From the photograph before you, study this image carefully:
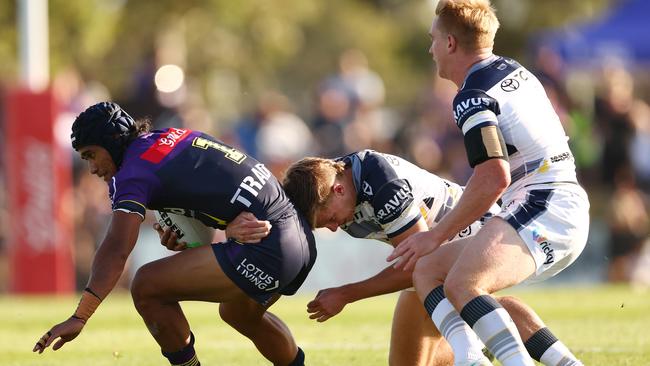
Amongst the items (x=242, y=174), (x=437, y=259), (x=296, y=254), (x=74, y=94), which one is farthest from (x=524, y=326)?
(x=74, y=94)

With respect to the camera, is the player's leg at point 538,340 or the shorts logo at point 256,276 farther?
the shorts logo at point 256,276

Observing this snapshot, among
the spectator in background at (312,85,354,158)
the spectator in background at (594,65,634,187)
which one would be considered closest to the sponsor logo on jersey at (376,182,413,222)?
the spectator in background at (312,85,354,158)

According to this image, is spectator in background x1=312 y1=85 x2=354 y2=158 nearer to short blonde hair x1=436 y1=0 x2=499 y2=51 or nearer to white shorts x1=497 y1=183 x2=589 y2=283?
short blonde hair x1=436 y1=0 x2=499 y2=51

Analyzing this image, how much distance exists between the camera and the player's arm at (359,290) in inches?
258

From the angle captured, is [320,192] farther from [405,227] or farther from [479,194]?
[479,194]

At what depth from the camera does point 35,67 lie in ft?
55.5

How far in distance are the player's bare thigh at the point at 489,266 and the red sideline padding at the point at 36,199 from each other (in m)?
11.1

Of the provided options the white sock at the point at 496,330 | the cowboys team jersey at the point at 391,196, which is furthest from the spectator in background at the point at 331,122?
the white sock at the point at 496,330

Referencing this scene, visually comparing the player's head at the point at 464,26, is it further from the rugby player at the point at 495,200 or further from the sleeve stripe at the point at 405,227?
the sleeve stripe at the point at 405,227

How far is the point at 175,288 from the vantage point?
6.57m

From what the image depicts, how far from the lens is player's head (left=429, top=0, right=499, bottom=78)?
607cm

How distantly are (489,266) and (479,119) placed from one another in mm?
703

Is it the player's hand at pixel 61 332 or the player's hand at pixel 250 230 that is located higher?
the player's hand at pixel 250 230

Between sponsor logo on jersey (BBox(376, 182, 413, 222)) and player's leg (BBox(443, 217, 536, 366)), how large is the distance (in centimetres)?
76
